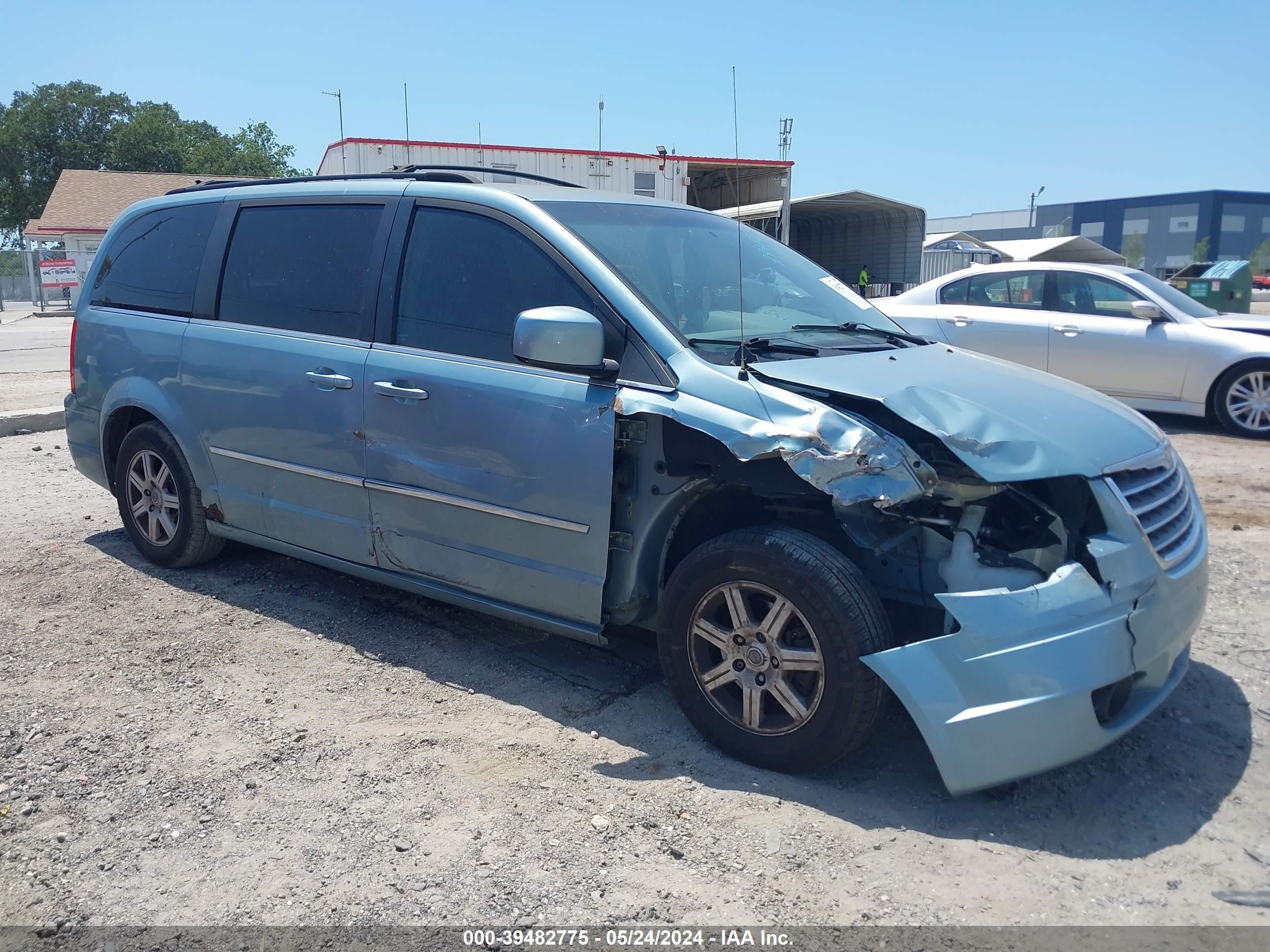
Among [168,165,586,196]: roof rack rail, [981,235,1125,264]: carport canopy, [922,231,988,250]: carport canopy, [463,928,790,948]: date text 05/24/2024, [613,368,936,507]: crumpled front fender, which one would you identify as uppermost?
[922,231,988,250]: carport canopy

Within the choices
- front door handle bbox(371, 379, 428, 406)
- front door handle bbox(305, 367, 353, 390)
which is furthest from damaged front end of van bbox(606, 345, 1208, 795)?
front door handle bbox(305, 367, 353, 390)

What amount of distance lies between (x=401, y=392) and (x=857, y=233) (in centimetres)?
2323

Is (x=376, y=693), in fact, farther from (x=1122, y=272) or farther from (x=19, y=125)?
(x=19, y=125)

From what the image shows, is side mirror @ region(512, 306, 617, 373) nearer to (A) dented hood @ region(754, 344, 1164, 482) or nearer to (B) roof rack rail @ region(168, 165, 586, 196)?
(A) dented hood @ region(754, 344, 1164, 482)

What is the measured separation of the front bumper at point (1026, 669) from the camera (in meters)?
2.85

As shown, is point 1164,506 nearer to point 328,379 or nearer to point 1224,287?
point 328,379

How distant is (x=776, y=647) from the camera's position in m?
3.22

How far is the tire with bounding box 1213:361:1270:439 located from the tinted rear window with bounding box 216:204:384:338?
799 centimetres

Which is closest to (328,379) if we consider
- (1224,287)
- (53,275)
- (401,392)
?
(401,392)

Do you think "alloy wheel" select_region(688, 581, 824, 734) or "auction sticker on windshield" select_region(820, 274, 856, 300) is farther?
"auction sticker on windshield" select_region(820, 274, 856, 300)

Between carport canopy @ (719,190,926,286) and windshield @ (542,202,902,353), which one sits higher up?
carport canopy @ (719,190,926,286)

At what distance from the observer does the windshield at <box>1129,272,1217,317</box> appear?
9391 mm

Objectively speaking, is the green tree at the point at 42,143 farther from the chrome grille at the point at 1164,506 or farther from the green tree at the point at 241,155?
the chrome grille at the point at 1164,506

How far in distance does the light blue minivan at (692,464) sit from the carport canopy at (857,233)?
55.7ft
